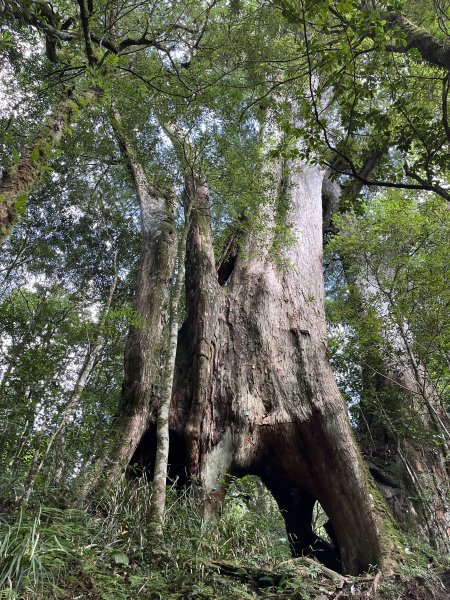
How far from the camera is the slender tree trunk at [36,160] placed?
3586 millimetres

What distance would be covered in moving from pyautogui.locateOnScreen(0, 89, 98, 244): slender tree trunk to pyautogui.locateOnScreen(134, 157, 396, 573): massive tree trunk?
3313 millimetres

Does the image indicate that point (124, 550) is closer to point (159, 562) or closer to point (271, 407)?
point (159, 562)

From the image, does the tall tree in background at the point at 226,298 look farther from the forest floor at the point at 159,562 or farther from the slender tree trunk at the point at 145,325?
the forest floor at the point at 159,562

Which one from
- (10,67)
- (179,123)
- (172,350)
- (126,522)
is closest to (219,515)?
(126,522)

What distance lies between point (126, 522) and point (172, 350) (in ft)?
6.27

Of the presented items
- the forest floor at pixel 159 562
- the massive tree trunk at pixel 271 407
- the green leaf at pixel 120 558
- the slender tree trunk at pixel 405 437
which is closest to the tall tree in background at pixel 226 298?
the massive tree trunk at pixel 271 407

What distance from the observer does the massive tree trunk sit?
563 cm

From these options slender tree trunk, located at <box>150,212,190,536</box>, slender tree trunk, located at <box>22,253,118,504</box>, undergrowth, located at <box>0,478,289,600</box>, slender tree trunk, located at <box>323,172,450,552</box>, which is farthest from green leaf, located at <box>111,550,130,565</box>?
slender tree trunk, located at <box>323,172,450,552</box>

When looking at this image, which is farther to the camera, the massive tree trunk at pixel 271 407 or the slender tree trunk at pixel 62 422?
the massive tree trunk at pixel 271 407

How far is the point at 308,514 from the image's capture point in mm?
7445

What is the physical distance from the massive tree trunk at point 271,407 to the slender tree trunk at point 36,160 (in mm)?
3313

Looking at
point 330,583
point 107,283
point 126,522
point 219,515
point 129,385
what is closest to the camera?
point 330,583

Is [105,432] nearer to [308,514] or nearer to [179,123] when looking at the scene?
[308,514]

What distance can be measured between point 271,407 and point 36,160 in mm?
4426
